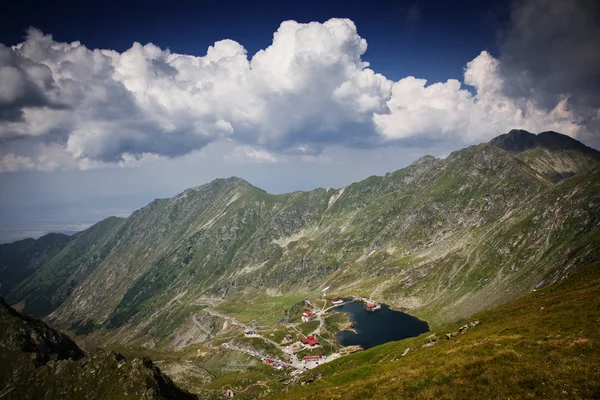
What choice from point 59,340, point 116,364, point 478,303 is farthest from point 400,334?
point 59,340

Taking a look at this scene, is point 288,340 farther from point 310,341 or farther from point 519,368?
point 519,368

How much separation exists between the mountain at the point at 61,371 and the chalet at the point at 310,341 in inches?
3327

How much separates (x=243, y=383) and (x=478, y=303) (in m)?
145

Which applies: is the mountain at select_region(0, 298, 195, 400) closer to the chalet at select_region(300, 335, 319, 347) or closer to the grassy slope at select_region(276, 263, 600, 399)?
the grassy slope at select_region(276, 263, 600, 399)

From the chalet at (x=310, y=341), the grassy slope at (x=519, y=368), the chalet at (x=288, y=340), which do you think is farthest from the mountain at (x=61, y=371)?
the chalet at (x=288, y=340)

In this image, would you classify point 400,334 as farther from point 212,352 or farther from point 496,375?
point 496,375

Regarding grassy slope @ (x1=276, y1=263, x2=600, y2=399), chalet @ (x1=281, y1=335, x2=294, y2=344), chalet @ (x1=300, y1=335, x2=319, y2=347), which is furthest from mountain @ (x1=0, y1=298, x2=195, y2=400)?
chalet @ (x1=281, y1=335, x2=294, y2=344)

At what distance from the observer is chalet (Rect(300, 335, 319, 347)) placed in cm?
17262

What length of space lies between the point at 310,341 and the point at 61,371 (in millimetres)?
112169

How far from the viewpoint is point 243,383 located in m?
131

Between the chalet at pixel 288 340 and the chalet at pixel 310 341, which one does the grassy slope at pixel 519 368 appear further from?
the chalet at pixel 288 340

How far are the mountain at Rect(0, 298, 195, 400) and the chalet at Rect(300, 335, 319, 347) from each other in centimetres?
8450

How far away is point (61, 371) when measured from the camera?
122312 mm

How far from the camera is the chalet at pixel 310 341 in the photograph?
566ft
